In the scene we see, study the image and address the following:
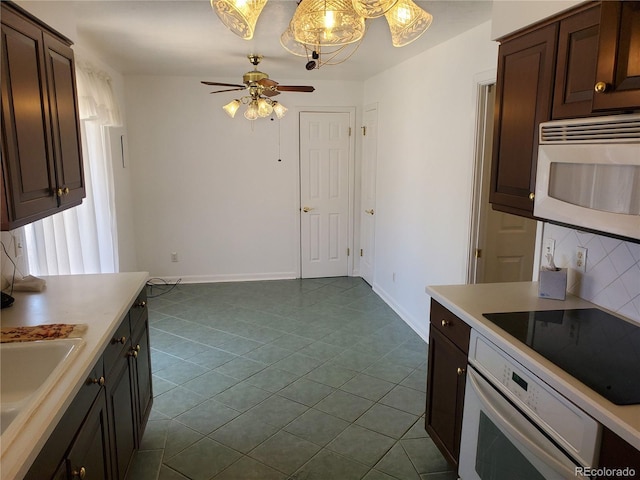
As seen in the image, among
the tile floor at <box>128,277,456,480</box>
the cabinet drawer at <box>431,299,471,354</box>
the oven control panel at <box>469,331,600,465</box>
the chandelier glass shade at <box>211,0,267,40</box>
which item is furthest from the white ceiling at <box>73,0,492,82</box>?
the tile floor at <box>128,277,456,480</box>

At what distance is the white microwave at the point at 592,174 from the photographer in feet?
4.55

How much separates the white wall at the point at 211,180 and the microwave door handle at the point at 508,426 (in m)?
4.18

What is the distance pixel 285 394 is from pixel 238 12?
2487mm

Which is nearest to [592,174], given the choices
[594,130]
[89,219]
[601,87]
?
[594,130]

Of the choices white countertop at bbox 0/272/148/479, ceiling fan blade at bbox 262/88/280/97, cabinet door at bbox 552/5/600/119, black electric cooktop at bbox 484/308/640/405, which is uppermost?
ceiling fan blade at bbox 262/88/280/97

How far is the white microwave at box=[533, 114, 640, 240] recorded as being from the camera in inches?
54.6

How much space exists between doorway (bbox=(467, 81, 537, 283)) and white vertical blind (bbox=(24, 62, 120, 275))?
2954 millimetres

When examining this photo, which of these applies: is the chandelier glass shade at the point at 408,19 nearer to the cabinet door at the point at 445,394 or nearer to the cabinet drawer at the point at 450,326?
the cabinet drawer at the point at 450,326

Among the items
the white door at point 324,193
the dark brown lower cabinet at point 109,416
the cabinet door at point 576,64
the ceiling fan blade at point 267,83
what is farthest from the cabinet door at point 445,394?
the white door at point 324,193

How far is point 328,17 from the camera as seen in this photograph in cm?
144

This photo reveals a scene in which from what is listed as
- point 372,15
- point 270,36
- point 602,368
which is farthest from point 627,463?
point 270,36

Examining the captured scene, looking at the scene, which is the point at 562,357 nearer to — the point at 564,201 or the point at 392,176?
the point at 564,201

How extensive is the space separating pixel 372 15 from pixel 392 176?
3.39 metres

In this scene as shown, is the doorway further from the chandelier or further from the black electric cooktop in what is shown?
the chandelier
